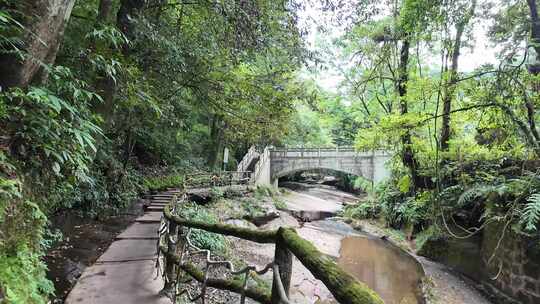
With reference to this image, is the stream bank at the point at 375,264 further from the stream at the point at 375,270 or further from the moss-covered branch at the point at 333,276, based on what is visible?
the moss-covered branch at the point at 333,276

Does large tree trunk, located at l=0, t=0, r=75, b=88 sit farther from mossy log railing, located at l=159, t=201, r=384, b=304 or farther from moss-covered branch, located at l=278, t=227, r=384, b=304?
moss-covered branch, located at l=278, t=227, r=384, b=304

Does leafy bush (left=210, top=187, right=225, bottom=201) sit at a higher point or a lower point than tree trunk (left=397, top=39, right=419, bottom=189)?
lower

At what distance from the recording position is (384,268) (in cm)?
941

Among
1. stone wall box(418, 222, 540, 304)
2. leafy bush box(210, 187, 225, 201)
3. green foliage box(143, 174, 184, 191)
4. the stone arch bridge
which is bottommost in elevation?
stone wall box(418, 222, 540, 304)

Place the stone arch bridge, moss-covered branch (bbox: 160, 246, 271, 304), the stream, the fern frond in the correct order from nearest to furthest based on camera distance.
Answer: moss-covered branch (bbox: 160, 246, 271, 304), the stream, the fern frond, the stone arch bridge

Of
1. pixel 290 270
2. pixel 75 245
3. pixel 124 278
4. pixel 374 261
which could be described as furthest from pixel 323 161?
pixel 290 270

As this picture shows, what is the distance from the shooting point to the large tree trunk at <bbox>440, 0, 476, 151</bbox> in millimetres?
6488

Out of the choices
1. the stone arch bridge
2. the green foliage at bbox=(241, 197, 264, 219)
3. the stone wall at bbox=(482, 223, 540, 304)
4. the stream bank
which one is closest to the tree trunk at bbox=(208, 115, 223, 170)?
the stone arch bridge

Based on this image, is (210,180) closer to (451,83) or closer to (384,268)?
(384,268)

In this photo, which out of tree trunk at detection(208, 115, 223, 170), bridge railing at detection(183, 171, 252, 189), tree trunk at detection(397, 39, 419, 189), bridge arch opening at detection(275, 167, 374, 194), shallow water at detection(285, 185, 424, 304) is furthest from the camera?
bridge arch opening at detection(275, 167, 374, 194)

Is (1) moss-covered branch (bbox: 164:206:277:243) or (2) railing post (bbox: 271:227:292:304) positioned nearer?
(2) railing post (bbox: 271:227:292:304)

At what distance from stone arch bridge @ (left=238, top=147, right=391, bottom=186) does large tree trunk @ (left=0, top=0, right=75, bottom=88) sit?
1880cm

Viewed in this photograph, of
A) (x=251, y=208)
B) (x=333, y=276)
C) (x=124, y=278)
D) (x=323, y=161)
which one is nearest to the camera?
(x=333, y=276)

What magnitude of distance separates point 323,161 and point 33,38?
21566mm
